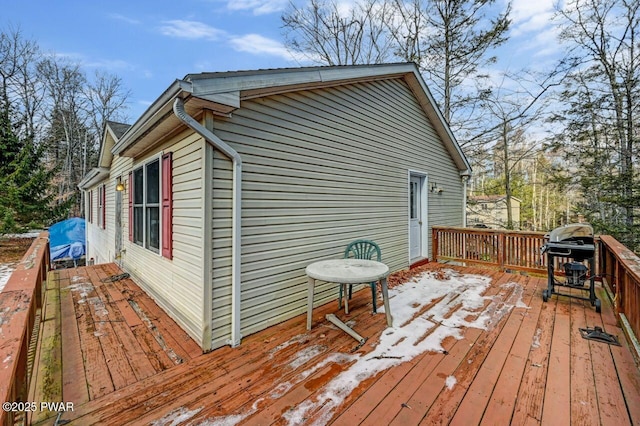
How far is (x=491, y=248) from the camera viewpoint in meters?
5.88

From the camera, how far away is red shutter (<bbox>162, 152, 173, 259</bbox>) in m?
3.42

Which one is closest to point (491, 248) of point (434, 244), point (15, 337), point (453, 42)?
point (434, 244)

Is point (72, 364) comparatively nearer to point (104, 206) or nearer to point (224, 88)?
point (224, 88)

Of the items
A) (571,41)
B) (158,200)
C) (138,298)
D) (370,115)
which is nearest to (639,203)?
(571,41)

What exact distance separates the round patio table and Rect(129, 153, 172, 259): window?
1.81 meters

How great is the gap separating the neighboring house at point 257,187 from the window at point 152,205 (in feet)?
0.09

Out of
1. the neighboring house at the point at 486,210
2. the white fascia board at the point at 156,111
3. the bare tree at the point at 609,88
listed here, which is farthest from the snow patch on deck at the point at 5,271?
the neighboring house at the point at 486,210

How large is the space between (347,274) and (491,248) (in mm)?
4382

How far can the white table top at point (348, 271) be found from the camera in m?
2.84

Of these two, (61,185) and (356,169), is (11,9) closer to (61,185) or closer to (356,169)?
(61,185)

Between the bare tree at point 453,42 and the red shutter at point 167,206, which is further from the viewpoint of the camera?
the bare tree at point 453,42

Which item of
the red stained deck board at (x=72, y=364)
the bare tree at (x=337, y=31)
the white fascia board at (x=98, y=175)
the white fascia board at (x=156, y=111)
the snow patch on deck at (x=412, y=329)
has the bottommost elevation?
the red stained deck board at (x=72, y=364)

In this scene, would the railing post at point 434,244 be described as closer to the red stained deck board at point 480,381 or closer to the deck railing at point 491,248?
the deck railing at point 491,248

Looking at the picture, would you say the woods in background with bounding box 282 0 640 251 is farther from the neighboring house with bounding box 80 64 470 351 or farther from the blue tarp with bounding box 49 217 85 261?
the blue tarp with bounding box 49 217 85 261
